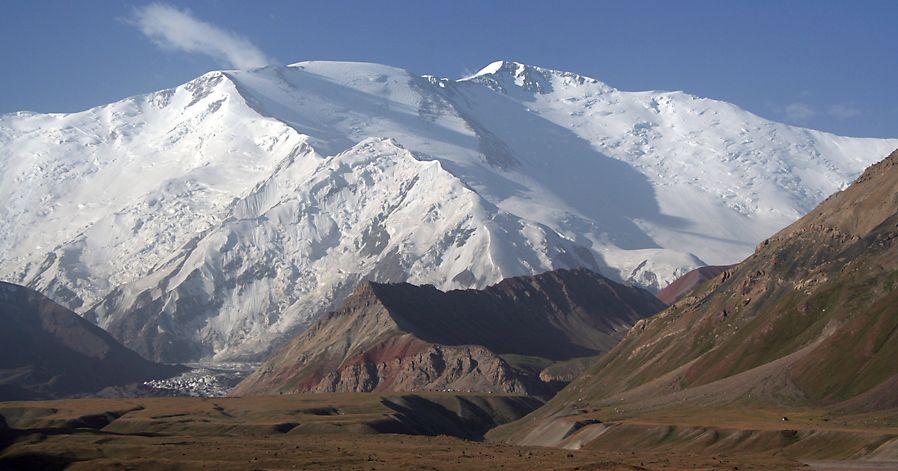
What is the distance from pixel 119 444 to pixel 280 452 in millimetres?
18431

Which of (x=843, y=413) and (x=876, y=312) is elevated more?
(x=876, y=312)

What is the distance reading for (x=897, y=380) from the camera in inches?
6324

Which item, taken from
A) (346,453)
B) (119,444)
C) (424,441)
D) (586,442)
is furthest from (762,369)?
(119,444)

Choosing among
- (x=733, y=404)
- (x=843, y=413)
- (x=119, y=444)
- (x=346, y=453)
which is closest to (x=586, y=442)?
(x=733, y=404)

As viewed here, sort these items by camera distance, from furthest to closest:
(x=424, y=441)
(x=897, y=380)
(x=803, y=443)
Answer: (x=424, y=441), (x=897, y=380), (x=803, y=443)

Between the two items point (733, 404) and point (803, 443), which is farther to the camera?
point (733, 404)

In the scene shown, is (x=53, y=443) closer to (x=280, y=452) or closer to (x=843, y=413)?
(x=280, y=452)

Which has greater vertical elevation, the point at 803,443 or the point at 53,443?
the point at 53,443

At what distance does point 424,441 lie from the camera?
172625 millimetres

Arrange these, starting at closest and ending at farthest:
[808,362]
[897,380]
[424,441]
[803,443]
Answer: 1. [803,443]
2. [897,380]
3. [424,441]
4. [808,362]

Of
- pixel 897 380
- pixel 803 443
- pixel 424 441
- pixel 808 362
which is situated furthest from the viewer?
pixel 808 362

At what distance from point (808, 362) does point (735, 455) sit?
4753 cm

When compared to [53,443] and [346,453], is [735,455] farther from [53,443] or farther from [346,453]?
[53,443]

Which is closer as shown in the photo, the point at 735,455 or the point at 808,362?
the point at 735,455
